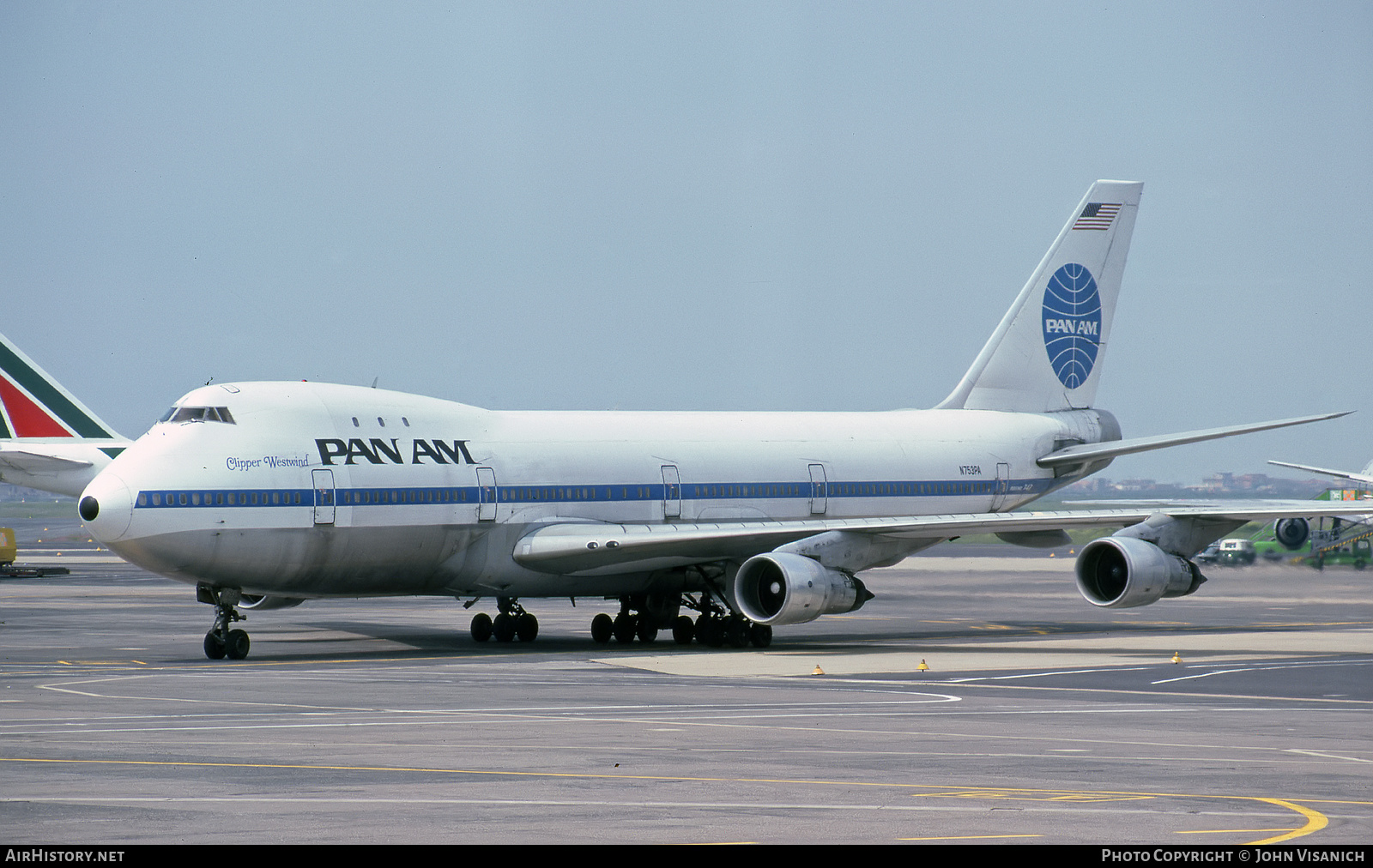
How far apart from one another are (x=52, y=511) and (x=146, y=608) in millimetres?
152748

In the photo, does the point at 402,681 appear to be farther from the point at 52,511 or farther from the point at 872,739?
the point at 52,511

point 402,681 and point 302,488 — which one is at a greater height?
point 302,488

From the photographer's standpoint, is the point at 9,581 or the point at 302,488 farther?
the point at 9,581

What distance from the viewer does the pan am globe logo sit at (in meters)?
46.1

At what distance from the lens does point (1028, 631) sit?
40.4 m

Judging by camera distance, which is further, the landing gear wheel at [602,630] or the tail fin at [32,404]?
the tail fin at [32,404]

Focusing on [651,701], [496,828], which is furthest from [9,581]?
[496,828]

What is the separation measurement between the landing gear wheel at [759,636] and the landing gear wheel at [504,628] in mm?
5088

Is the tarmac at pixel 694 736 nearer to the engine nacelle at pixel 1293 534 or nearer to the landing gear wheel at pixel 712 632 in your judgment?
the landing gear wheel at pixel 712 632

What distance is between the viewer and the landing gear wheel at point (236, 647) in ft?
104

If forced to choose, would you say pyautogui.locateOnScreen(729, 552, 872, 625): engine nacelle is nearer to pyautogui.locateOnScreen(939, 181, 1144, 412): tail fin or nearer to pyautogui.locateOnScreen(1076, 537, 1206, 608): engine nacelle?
pyautogui.locateOnScreen(1076, 537, 1206, 608): engine nacelle

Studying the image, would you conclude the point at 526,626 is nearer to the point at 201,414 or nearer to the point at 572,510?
the point at 572,510

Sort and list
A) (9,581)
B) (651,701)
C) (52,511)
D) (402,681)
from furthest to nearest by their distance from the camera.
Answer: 1. (52,511)
2. (9,581)
3. (402,681)
4. (651,701)

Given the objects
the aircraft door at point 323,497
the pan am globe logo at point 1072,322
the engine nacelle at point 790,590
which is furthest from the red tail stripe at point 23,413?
the engine nacelle at point 790,590
